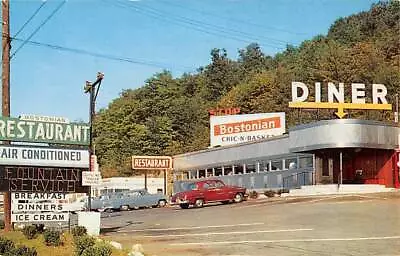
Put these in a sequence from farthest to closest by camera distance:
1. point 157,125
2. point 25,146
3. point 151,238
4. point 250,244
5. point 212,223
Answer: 1. point 157,125
2. point 212,223
3. point 25,146
4. point 151,238
5. point 250,244

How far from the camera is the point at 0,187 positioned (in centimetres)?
1664

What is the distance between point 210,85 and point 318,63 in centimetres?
2239

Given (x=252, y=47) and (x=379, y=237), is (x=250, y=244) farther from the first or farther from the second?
(x=252, y=47)

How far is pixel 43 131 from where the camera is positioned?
17484 millimetres

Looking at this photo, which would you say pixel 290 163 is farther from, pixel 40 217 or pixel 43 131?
pixel 40 217

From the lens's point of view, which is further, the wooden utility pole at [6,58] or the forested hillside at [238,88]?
the forested hillside at [238,88]

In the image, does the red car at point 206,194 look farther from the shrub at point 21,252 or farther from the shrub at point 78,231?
the shrub at point 21,252

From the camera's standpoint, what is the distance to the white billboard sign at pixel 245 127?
45781 millimetres

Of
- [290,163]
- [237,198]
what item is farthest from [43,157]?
[290,163]

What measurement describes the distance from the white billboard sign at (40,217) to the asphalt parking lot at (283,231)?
1.43m

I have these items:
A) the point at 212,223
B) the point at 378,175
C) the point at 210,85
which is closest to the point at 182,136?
the point at 210,85

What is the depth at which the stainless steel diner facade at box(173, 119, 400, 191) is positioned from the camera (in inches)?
1227

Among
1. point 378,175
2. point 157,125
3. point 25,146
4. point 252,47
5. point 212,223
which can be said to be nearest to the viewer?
point 25,146

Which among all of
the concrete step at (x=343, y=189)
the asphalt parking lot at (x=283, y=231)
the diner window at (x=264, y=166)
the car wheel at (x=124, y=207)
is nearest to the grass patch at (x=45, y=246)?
the asphalt parking lot at (x=283, y=231)
